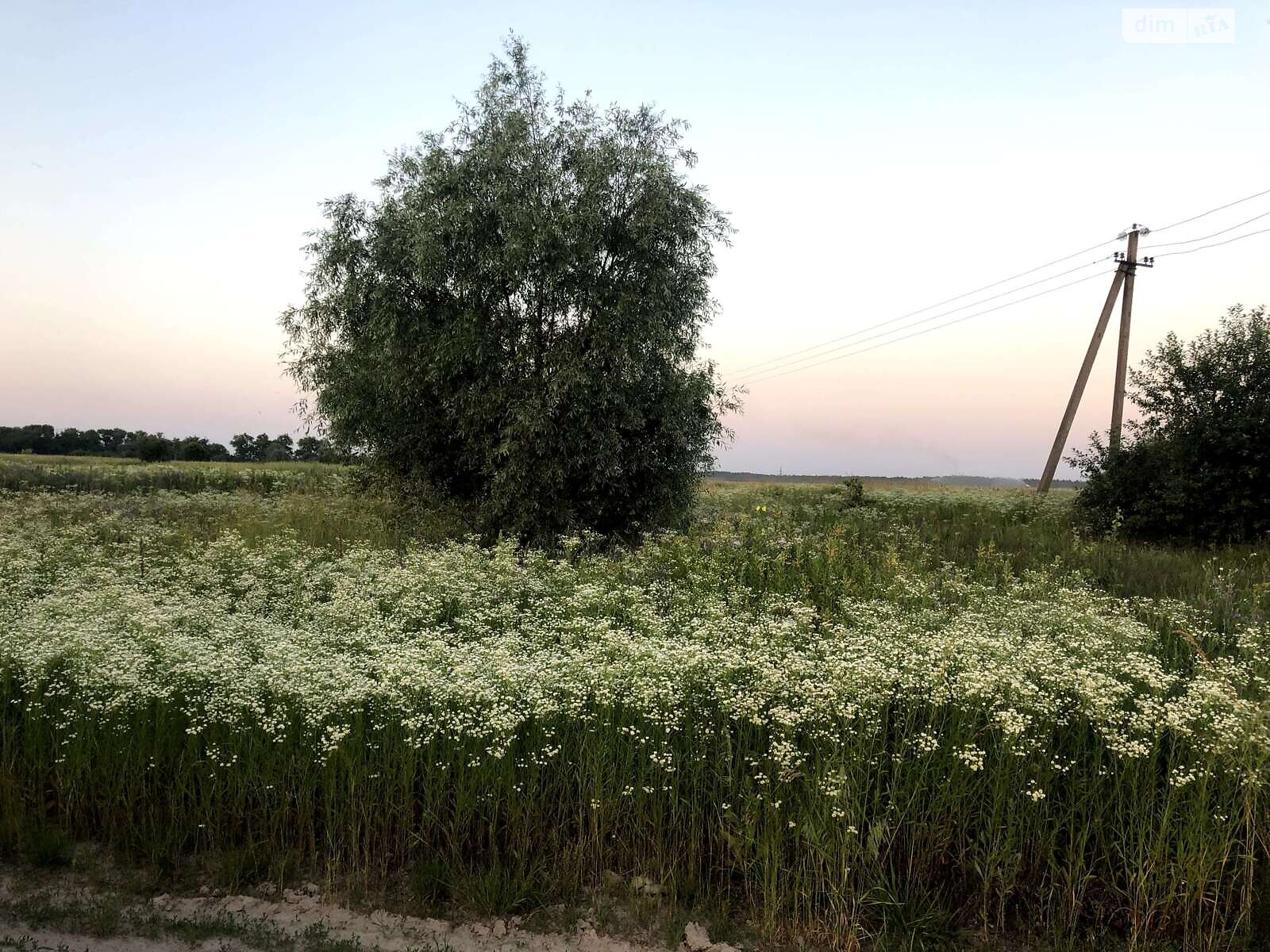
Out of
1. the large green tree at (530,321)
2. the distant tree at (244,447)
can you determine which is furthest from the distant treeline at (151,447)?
the large green tree at (530,321)

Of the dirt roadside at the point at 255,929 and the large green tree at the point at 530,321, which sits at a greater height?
the large green tree at the point at 530,321

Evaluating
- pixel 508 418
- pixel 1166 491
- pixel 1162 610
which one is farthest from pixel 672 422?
pixel 1166 491

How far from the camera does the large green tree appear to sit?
18.5m

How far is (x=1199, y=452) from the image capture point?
21047 millimetres

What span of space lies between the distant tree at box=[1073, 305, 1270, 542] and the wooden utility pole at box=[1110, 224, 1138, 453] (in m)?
4.09

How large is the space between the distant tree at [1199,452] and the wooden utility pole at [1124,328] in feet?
13.4

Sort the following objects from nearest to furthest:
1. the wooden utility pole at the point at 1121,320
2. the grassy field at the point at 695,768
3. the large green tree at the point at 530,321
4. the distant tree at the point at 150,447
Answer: the grassy field at the point at 695,768, the large green tree at the point at 530,321, the wooden utility pole at the point at 1121,320, the distant tree at the point at 150,447

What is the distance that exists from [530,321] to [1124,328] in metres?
21.4

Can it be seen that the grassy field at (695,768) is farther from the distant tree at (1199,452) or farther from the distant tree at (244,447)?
the distant tree at (244,447)

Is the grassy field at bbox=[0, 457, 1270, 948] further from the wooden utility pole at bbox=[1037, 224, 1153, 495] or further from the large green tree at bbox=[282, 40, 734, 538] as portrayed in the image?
the wooden utility pole at bbox=[1037, 224, 1153, 495]

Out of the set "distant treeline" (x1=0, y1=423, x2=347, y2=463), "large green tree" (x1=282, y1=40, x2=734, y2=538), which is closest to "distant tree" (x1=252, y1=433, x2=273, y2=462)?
"distant treeline" (x1=0, y1=423, x2=347, y2=463)

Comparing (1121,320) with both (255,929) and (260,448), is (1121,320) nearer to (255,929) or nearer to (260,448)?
(255,929)

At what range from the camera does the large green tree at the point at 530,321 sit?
18547 mm

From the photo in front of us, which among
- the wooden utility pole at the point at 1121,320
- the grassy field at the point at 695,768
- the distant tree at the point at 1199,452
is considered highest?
the wooden utility pole at the point at 1121,320
